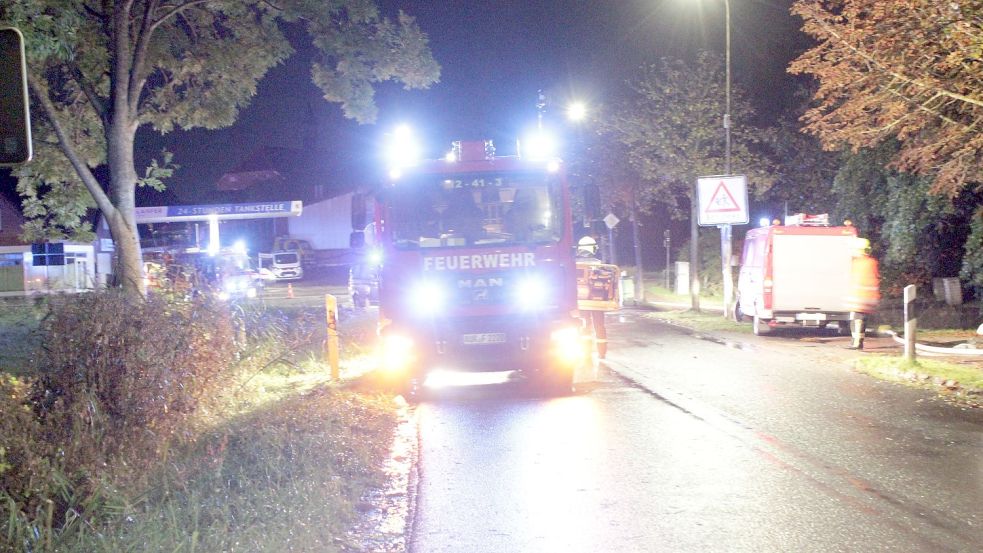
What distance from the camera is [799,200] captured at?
103 ft

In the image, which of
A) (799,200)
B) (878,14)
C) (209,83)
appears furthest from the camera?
(799,200)

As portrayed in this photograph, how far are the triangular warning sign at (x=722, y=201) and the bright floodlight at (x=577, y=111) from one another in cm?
869

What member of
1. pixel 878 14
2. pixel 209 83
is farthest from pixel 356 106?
pixel 878 14

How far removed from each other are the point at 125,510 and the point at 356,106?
1139 cm

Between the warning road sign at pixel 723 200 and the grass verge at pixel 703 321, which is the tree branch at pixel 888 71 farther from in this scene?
the warning road sign at pixel 723 200

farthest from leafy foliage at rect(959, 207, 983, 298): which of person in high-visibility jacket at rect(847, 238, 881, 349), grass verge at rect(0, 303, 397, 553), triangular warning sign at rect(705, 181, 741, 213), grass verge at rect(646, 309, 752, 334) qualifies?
grass verge at rect(0, 303, 397, 553)

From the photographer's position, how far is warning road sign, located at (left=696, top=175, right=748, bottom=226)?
25141 mm

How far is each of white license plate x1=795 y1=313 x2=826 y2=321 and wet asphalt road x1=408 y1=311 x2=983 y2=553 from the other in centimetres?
676

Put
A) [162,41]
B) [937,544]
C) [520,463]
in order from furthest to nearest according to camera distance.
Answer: [162,41]
[520,463]
[937,544]

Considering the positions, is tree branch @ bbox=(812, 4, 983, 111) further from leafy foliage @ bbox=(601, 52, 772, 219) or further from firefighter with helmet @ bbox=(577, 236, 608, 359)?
leafy foliage @ bbox=(601, 52, 772, 219)

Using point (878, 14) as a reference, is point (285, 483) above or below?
below

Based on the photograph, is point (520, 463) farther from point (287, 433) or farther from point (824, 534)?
point (824, 534)

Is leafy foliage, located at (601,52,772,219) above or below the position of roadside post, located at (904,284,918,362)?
above

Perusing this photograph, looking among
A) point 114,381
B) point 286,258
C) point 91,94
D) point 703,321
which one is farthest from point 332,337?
point 286,258
